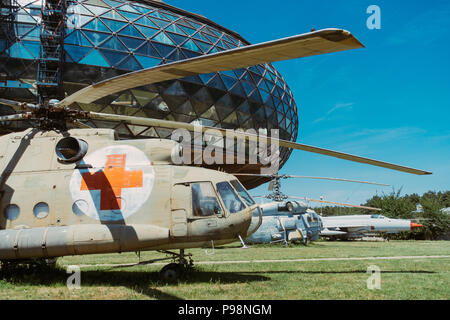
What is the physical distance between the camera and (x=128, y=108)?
21.4 metres

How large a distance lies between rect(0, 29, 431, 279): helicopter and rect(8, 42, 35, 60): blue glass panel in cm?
1516

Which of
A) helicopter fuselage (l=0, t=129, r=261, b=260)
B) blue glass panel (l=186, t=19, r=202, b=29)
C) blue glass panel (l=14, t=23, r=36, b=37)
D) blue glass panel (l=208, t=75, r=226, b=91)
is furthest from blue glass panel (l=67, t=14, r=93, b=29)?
helicopter fuselage (l=0, t=129, r=261, b=260)

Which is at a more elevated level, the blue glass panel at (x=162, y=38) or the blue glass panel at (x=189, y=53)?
the blue glass panel at (x=162, y=38)

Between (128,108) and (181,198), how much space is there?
1509 centimetres

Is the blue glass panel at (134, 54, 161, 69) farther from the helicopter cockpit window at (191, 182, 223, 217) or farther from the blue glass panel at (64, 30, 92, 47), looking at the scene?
the helicopter cockpit window at (191, 182, 223, 217)

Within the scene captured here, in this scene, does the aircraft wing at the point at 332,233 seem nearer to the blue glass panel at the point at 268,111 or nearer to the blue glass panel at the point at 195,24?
the blue glass panel at the point at 268,111

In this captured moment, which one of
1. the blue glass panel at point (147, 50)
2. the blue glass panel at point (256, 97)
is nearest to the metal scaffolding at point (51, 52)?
the blue glass panel at point (147, 50)

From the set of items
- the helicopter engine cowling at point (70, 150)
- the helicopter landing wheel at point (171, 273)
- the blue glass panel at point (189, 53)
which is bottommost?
the helicopter landing wheel at point (171, 273)

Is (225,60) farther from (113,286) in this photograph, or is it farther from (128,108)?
(128,108)

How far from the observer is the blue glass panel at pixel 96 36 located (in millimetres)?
22000

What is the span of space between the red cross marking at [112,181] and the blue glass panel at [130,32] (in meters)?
17.5

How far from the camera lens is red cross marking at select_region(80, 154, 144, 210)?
7711mm

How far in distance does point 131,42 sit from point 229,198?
59.3 feet
